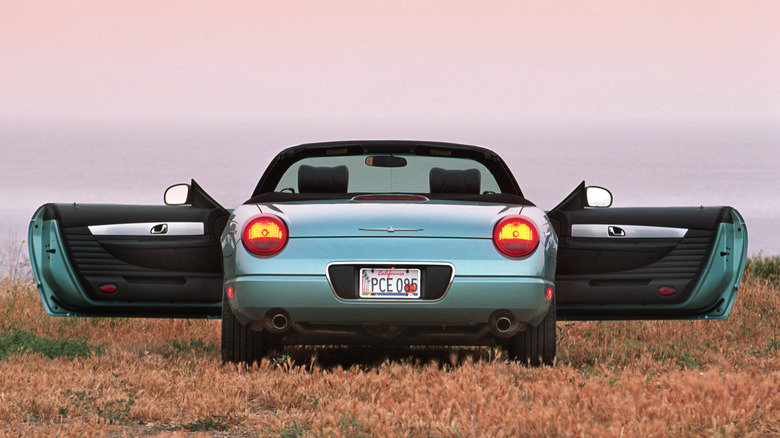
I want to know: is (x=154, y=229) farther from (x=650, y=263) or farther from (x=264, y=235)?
(x=650, y=263)

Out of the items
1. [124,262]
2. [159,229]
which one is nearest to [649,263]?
[159,229]

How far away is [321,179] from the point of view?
22.2 feet

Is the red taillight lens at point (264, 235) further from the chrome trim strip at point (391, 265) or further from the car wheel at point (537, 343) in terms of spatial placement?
the car wheel at point (537, 343)

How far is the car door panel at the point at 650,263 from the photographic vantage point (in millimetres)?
6906

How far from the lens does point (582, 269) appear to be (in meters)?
7.04

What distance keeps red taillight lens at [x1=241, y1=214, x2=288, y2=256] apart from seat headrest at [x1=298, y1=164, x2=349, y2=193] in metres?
0.74

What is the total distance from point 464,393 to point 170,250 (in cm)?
267

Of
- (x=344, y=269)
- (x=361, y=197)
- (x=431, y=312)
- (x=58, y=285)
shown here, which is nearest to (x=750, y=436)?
(x=431, y=312)

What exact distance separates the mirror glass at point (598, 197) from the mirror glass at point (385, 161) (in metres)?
1.34

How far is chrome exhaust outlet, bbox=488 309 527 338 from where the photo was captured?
6.07 m

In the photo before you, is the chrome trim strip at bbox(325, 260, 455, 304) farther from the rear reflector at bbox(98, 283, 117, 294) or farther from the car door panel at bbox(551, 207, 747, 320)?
the rear reflector at bbox(98, 283, 117, 294)

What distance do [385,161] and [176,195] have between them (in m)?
1.52

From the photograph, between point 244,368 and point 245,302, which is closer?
point 245,302

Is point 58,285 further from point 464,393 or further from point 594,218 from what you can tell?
point 594,218
